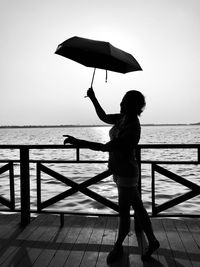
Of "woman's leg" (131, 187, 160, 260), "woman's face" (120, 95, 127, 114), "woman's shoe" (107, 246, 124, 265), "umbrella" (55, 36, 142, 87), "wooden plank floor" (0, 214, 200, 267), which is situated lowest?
"wooden plank floor" (0, 214, 200, 267)

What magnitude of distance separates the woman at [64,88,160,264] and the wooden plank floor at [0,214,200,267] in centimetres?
23

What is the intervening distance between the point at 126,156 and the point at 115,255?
1.16 metres

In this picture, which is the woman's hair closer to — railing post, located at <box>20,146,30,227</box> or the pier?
the pier

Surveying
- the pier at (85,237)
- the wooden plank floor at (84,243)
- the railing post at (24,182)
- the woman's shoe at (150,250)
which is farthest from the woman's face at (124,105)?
the railing post at (24,182)

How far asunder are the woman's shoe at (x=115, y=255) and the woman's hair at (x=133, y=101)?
1.61 metres

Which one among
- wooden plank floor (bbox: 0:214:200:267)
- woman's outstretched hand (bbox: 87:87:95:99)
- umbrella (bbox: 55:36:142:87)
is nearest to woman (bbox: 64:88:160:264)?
wooden plank floor (bbox: 0:214:200:267)

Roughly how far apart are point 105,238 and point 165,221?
1199 mm

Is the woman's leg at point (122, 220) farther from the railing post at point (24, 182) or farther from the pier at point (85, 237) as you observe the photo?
the railing post at point (24, 182)

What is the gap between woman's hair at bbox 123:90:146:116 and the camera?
3459 mm

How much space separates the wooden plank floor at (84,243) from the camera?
356 cm

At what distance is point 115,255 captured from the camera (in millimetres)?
3611

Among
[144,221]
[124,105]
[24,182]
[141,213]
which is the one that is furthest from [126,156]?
[24,182]

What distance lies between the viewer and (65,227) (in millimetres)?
4766

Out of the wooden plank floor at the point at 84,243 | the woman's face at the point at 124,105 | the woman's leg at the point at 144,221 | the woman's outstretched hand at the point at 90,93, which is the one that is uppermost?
the woman's outstretched hand at the point at 90,93
